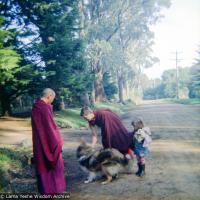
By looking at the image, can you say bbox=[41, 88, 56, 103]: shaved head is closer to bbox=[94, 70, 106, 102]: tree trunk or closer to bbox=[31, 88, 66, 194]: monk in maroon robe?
bbox=[31, 88, 66, 194]: monk in maroon robe

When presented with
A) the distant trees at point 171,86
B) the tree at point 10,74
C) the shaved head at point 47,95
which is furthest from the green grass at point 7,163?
the distant trees at point 171,86

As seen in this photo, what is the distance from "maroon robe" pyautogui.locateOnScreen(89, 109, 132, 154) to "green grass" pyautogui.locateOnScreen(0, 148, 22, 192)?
8.36ft

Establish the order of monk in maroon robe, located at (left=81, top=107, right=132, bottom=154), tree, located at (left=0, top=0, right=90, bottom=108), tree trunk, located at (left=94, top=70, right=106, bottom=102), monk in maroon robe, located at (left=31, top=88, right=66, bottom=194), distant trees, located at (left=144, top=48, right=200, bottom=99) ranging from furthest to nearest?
distant trees, located at (left=144, top=48, right=200, bottom=99)
tree trunk, located at (left=94, top=70, right=106, bottom=102)
tree, located at (left=0, top=0, right=90, bottom=108)
monk in maroon robe, located at (left=81, top=107, right=132, bottom=154)
monk in maroon robe, located at (left=31, top=88, right=66, bottom=194)

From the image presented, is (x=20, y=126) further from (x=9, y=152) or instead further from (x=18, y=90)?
(x=9, y=152)

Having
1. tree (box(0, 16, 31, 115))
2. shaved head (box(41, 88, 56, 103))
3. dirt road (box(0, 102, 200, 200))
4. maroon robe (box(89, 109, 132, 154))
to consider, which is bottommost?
dirt road (box(0, 102, 200, 200))

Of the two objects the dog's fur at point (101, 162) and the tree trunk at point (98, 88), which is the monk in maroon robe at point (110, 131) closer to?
the dog's fur at point (101, 162)

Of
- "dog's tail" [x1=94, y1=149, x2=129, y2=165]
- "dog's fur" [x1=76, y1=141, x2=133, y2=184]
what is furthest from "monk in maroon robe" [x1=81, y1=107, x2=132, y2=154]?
"dog's tail" [x1=94, y1=149, x2=129, y2=165]

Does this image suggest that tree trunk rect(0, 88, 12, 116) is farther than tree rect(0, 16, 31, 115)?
Yes

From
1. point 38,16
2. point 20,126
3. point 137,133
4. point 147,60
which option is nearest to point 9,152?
point 137,133

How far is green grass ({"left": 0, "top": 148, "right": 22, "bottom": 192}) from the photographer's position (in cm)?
796

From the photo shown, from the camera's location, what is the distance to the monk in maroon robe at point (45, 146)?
21.6 ft

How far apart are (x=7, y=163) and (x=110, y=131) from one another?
3438 millimetres

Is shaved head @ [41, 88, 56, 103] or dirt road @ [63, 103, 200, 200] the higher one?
shaved head @ [41, 88, 56, 103]

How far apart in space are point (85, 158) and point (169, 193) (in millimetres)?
2249
